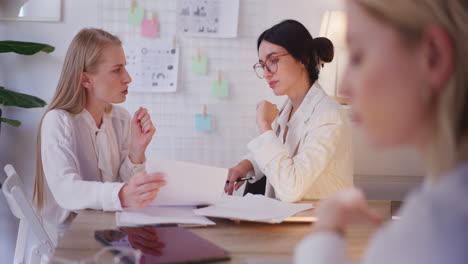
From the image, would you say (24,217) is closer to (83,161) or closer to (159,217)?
(83,161)

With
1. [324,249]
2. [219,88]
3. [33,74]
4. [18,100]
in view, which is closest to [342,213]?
[324,249]

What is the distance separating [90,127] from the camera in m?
1.96

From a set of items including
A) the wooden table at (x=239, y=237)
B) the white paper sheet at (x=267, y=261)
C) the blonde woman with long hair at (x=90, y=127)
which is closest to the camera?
the white paper sheet at (x=267, y=261)

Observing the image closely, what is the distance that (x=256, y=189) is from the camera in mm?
2244

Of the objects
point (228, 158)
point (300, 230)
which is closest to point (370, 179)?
point (228, 158)

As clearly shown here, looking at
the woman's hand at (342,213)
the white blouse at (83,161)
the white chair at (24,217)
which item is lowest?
the white chair at (24,217)

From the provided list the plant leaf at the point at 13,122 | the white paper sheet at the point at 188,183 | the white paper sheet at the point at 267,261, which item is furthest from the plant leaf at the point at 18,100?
the white paper sheet at the point at 267,261

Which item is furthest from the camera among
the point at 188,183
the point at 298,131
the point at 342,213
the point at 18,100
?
the point at 18,100

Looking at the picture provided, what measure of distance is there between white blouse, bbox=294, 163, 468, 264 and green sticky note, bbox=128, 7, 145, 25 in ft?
8.55

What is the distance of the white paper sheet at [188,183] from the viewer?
141cm

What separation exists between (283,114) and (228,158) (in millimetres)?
901

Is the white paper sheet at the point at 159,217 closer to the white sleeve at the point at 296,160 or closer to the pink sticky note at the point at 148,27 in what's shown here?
the white sleeve at the point at 296,160

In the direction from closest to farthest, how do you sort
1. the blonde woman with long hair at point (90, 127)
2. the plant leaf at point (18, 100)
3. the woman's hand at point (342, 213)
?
the woman's hand at point (342, 213)
the blonde woman with long hair at point (90, 127)
the plant leaf at point (18, 100)

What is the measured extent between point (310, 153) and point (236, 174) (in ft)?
1.41
